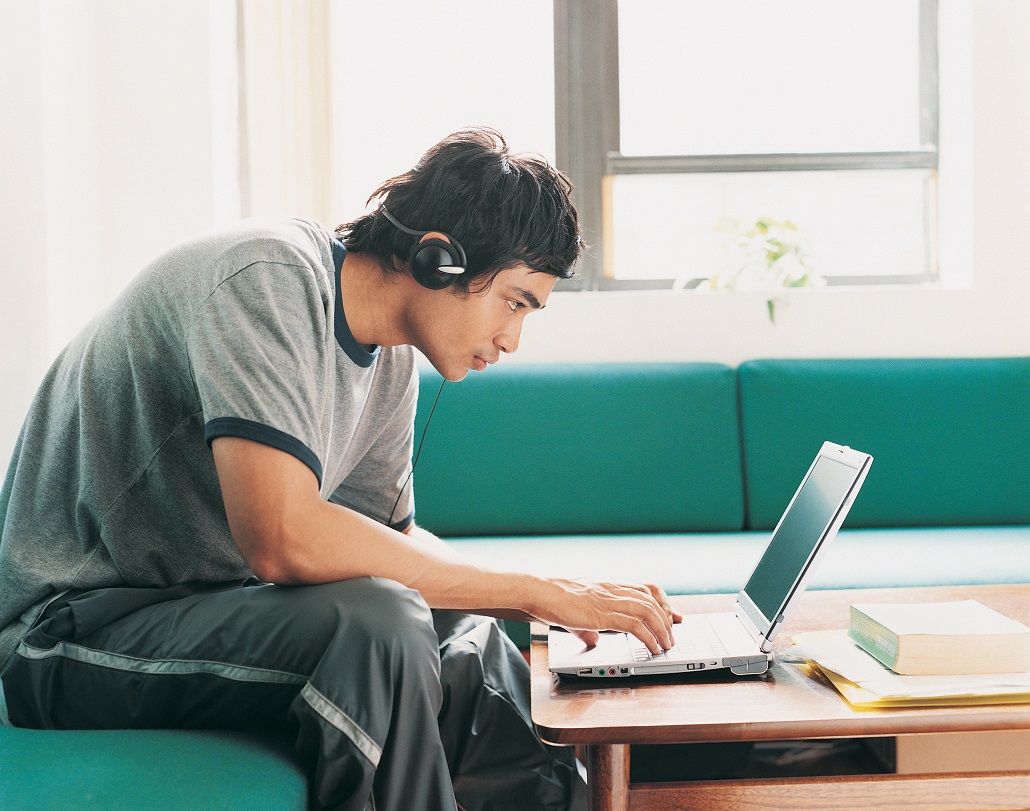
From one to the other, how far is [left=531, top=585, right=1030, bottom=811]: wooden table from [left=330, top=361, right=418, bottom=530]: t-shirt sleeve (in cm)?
41

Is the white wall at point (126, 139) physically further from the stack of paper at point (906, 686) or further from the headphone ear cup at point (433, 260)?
the stack of paper at point (906, 686)

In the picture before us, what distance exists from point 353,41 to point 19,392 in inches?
56.3

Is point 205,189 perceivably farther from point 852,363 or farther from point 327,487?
point 852,363

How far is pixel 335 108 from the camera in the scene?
2.58m

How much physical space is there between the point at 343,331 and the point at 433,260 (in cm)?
16

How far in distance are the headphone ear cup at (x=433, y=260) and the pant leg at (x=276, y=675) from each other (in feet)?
1.31

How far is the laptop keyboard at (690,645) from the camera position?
1091 millimetres

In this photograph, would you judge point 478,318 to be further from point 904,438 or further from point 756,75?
point 756,75

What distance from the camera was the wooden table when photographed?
3.03ft

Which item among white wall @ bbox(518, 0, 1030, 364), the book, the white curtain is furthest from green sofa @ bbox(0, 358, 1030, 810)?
the book

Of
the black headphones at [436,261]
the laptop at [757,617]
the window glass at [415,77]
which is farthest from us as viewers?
the window glass at [415,77]

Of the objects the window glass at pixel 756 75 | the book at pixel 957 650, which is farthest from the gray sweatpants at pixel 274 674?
the window glass at pixel 756 75

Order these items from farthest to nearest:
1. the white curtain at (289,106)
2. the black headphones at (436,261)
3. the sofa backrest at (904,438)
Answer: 1. the white curtain at (289,106)
2. the sofa backrest at (904,438)
3. the black headphones at (436,261)

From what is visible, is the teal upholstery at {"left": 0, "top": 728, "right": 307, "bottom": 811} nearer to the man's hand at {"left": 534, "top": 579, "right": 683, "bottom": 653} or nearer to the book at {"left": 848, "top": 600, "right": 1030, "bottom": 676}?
the man's hand at {"left": 534, "top": 579, "right": 683, "bottom": 653}
